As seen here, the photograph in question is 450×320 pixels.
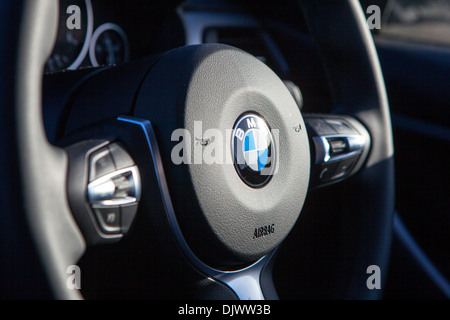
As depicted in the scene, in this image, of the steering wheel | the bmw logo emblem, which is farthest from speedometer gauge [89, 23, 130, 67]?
the bmw logo emblem

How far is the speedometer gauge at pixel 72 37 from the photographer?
130 centimetres

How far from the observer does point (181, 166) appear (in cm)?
73

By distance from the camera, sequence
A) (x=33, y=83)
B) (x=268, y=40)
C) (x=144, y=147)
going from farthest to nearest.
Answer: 1. (x=268, y=40)
2. (x=144, y=147)
3. (x=33, y=83)

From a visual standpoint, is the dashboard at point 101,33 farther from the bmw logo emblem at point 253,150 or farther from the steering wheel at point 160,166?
the bmw logo emblem at point 253,150

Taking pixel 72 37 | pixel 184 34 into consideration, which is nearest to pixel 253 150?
pixel 72 37

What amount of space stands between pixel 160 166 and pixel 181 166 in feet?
0.10

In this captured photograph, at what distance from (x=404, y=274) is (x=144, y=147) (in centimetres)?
141

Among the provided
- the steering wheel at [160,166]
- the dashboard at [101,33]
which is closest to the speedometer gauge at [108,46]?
the dashboard at [101,33]

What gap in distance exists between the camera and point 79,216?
627 mm

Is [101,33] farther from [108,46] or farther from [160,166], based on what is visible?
[160,166]

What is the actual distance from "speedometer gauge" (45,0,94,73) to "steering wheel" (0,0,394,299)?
1.50 feet

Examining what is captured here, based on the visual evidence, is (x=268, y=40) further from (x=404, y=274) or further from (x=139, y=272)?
(x=139, y=272)

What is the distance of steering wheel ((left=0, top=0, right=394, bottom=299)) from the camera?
0.54 m
